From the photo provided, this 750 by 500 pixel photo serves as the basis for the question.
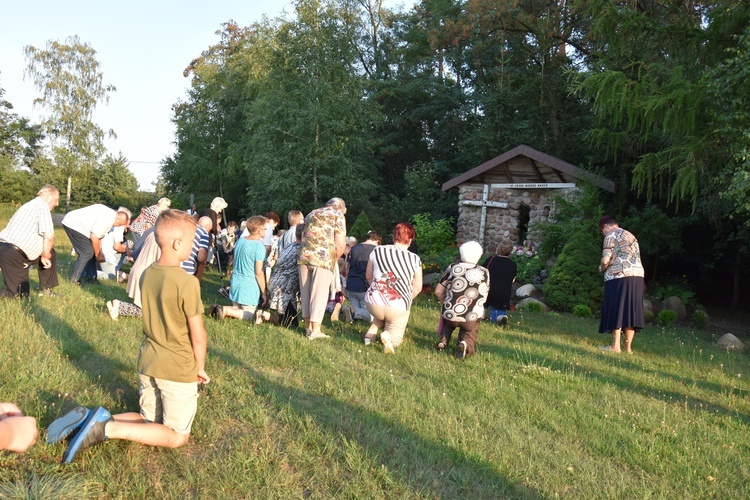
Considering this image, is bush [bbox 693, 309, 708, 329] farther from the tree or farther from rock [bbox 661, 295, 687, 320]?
the tree

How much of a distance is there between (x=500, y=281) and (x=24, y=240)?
716 centimetres

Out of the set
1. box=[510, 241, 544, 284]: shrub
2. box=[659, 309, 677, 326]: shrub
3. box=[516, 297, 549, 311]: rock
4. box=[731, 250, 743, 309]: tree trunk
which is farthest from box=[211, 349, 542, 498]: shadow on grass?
box=[731, 250, 743, 309]: tree trunk

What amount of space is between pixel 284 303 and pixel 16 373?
3.85 m

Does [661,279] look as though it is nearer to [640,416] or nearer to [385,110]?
[640,416]

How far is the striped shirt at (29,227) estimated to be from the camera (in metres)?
7.32

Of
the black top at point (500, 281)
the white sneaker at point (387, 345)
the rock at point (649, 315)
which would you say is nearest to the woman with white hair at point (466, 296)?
the white sneaker at point (387, 345)

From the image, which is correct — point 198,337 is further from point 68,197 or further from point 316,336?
point 68,197

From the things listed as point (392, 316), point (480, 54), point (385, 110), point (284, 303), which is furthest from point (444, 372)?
point (385, 110)

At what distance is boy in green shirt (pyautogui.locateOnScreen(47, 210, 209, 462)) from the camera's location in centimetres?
354

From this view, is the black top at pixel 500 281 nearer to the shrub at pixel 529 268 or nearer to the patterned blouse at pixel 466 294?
the patterned blouse at pixel 466 294

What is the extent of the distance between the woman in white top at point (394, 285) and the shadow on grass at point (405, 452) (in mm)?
2261

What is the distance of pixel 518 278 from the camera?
1611cm

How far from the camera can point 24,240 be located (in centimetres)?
736

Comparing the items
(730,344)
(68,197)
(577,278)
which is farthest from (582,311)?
(68,197)
